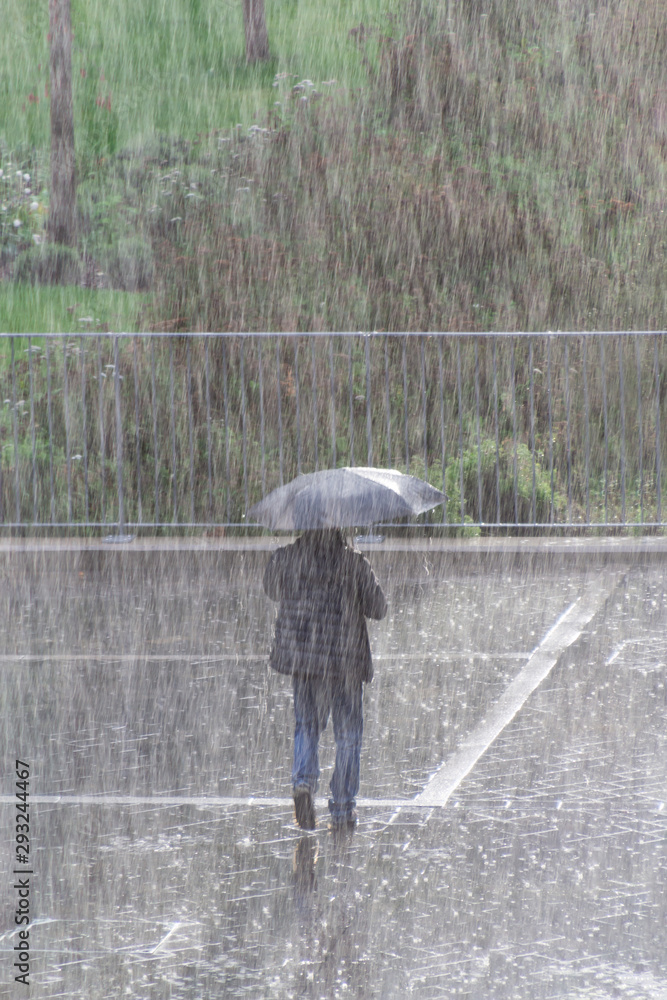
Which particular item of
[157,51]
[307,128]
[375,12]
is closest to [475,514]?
[307,128]

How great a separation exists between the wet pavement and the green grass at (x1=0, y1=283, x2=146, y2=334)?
7933 millimetres

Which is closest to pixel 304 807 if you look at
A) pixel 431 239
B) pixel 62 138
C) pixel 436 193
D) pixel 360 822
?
pixel 360 822

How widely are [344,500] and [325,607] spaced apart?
43 centimetres

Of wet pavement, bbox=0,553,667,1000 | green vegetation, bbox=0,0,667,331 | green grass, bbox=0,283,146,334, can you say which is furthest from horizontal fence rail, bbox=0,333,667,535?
green grass, bbox=0,283,146,334

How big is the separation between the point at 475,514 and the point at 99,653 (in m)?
4.16

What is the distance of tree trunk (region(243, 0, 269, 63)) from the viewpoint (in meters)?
27.1

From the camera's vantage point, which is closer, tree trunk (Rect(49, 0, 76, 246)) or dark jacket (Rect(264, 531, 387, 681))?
dark jacket (Rect(264, 531, 387, 681))

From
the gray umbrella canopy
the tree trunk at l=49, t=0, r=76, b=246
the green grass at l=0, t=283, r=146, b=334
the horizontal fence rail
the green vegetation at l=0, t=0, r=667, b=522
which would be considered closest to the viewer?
the gray umbrella canopy

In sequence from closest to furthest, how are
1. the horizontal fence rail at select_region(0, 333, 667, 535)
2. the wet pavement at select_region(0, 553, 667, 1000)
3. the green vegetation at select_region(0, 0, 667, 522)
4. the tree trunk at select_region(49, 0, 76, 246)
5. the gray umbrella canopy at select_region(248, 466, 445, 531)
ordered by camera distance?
the wet pavement at select_region(0, 553, 667, 1000), the gray umbrella canopy at select_region(248, 466, 445, 531), the horizontal fence rail at select_region(0, 333, 667, 535), the green vegetation at select_region(0, 0, 667, 522), the tree trunk at select_region(49, 0, 76, 246)

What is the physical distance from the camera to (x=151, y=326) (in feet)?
44.7

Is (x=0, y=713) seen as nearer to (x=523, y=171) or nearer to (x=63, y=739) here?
(x=63, y=739)

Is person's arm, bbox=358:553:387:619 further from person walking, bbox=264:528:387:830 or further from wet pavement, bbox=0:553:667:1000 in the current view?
wet pavement, bbox=0:553:667:1000

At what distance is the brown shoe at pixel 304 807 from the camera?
539cm

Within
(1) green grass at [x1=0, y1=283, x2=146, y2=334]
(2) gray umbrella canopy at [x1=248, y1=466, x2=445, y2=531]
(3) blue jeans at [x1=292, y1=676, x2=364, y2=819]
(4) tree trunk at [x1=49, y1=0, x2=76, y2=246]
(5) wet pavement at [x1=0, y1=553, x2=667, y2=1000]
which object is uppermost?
(4) tree trunk at [x1=49, y1=0, x2=76, y2=246]
